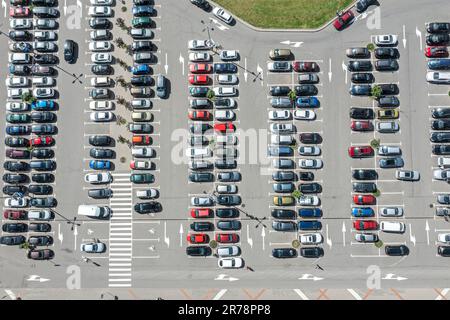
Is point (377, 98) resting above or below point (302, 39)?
below

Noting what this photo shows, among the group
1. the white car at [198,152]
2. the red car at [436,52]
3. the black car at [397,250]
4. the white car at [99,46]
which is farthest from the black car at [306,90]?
the white car at [99,46]

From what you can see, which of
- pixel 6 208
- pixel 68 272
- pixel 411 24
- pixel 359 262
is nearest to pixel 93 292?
pixel 68 272

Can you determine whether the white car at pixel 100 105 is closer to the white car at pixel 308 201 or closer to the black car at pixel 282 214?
the black car at pixel 282 214

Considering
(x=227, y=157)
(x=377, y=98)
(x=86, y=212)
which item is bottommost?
(x=86, y=212)

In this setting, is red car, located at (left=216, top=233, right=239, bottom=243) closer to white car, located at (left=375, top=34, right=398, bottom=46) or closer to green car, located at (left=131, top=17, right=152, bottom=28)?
green car, located at (left=131, top=17, right=152, bottom=28)

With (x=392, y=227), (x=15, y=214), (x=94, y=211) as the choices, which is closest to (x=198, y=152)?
(x=94, y=211)

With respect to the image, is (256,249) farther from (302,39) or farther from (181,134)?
(302,39)

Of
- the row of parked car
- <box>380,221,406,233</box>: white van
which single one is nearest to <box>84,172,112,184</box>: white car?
the row of parked car
